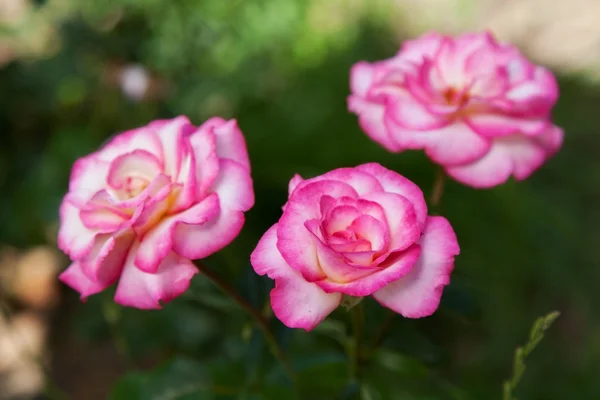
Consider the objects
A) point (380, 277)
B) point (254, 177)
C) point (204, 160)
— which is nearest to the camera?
point (380, 277)

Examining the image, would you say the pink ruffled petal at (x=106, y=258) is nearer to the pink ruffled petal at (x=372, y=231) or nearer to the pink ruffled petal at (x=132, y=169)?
the pink ruffled petal at (x=132, y=169)

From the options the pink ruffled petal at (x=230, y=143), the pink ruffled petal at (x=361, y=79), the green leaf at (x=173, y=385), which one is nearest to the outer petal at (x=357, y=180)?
the pink ruffled petal at (x=230, y=143)

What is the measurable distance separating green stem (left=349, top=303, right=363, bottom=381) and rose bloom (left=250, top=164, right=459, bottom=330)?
8cm

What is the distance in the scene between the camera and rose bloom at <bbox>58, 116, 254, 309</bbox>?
53cm

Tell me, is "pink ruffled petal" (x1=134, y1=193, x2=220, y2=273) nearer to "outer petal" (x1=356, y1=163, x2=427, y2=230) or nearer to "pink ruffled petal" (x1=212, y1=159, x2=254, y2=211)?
"pink ruffled petal" (x1=212, y1=159, x2=254, y2=211)

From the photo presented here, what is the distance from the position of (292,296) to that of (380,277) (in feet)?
0.24

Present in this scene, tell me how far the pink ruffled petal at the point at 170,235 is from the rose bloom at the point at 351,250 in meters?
0.06

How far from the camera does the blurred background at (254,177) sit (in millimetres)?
1419

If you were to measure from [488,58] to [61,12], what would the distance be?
5.68 feet

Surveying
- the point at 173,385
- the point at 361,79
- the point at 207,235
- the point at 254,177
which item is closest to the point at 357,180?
the point at 207,235

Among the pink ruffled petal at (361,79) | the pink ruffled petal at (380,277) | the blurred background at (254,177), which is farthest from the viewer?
the blurred background at (254,177)

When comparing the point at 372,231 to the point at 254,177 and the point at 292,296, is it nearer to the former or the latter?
the point at 292,296

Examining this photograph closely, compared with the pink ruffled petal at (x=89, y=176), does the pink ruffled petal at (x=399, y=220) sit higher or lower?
higher

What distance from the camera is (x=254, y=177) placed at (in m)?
1.68
